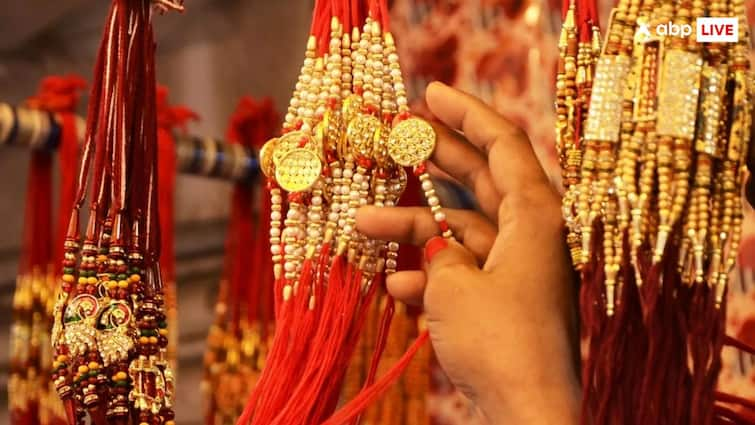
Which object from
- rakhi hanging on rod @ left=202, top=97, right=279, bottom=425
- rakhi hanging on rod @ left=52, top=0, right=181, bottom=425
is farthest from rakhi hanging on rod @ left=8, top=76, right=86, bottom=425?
rakhi hanging on rod @ left=52, top=0, right=181, bottom=425

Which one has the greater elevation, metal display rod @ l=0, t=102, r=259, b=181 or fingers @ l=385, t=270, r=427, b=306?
metal display rod @ l=0, t=102, r=259, b=181

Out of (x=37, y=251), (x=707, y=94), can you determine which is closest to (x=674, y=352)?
(x=707, y=94)

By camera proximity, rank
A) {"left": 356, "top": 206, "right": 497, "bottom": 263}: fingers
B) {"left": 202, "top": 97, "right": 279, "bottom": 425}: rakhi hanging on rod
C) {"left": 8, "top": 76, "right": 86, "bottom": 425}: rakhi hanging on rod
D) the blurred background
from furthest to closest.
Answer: the blurred background → {"left": 202, "top": 97, "right": 279, "bottom": 425}: rakhi hanging on rod → {"left": 8, "top": 76, "right": 86, "bottom": 425}: rakhi hanging on rod → {"left": 356, "top": 206, "right": 497, "bottom": 263}: fingers

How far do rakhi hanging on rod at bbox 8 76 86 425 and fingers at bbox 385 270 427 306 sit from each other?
58 centimetres

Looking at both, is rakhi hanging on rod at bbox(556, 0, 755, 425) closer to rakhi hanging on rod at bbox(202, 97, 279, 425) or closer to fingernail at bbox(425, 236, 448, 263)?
fingernail at bbox(425, 236, 448, 263)

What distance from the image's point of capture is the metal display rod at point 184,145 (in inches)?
47.5

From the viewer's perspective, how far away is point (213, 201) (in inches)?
76.9

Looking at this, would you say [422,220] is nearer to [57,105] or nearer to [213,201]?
[57,105]

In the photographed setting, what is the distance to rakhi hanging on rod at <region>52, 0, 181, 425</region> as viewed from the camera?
80cm

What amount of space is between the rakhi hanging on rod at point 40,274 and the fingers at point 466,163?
1.86 ft

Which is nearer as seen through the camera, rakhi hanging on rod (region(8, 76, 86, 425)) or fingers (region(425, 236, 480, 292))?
fingers (region(425, 236, 480, 292))

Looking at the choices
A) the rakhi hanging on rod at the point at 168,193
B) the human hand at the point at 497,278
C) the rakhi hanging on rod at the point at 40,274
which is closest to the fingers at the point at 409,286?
the human hand at the point at 497,278

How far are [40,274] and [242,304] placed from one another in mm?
294

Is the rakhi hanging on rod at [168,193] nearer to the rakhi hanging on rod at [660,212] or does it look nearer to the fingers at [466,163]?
the fingers at [466,163]
